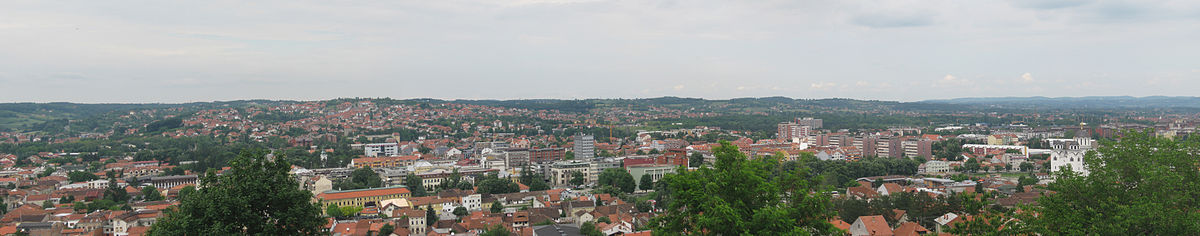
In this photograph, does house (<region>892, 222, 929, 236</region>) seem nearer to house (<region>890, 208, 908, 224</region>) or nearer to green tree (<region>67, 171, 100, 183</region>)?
house (<region>890, 208, 908, 224</region>)

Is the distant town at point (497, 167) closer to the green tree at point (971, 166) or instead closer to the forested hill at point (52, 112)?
the green tree at point (971, 166)

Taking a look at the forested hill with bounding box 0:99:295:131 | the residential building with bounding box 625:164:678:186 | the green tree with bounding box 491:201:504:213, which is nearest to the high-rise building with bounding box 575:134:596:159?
the residential building with bounding box 625:164:678:186

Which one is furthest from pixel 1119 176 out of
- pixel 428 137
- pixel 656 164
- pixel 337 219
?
pixel 428 137

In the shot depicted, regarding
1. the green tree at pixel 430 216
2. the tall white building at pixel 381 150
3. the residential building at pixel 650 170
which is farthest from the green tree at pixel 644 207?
the tall white building at pixel 381 150

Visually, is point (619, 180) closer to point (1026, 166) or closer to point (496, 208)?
point (496, 208)

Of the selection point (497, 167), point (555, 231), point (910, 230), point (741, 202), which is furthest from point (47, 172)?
point (741, 202)

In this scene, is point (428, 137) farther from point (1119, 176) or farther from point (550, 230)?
point (1119, 176)
